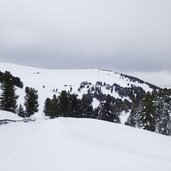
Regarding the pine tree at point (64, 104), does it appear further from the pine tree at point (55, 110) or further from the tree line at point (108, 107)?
the pine tree at point (55, 110)

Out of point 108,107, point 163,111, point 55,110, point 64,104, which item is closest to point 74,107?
point 64,104

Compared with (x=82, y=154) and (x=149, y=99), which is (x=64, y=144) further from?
(x=149, y=99)

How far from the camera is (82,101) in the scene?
9194 centimetres

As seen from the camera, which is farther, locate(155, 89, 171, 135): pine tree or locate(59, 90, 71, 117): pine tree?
locate(59, 90, 71, 117): pine tree

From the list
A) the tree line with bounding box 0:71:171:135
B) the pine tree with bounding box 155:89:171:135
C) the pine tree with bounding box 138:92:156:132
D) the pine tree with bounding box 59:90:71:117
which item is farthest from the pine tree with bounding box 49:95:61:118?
the pine tree with bounding box 155:89:171:135

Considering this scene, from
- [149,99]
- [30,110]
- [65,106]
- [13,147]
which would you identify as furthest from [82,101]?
[13,147]

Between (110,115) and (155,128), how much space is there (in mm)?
15469

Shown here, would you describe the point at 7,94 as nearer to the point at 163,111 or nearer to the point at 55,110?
the point at 55,110

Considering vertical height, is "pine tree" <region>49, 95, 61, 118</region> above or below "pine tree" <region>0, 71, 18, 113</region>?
below

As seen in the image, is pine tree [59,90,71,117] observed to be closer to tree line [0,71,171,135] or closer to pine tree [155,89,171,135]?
tree line [0,71,171,135]

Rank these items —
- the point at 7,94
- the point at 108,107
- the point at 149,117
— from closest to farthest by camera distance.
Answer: the point at 149,117 < the point at 7,94 < the point at 108,107

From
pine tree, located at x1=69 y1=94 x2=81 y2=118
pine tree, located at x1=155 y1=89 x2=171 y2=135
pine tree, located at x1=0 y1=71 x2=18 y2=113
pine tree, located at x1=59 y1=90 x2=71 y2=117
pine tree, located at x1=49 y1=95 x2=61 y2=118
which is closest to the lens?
pine tree, located at x1=155 y1=89 x2=171 y2=135

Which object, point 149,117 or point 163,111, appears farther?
point 163,111

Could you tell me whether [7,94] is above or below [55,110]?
above
